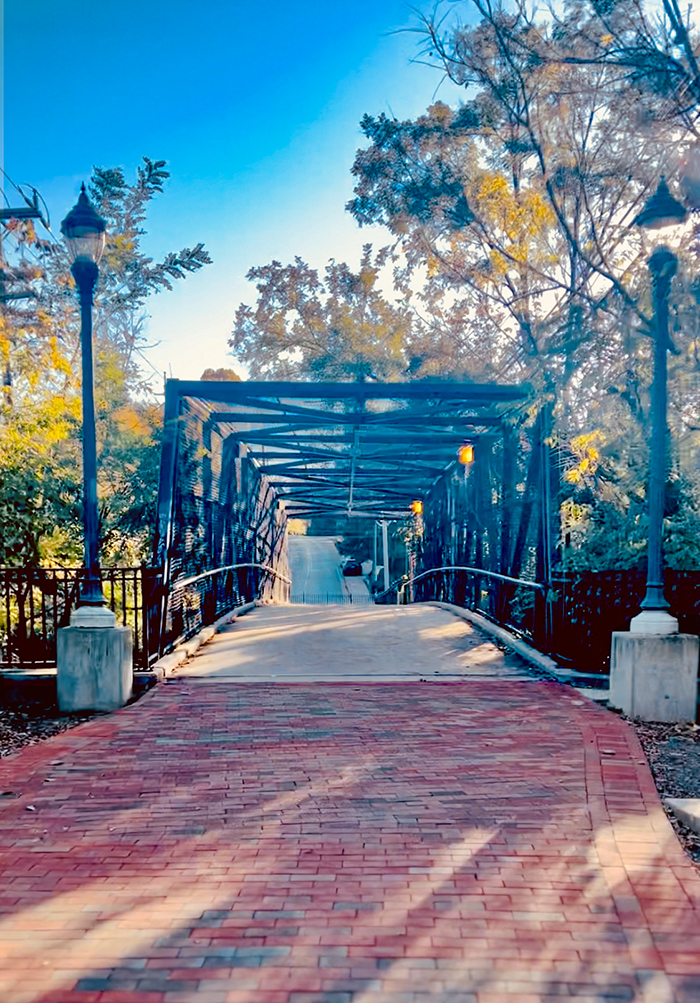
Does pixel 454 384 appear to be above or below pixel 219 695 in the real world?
above

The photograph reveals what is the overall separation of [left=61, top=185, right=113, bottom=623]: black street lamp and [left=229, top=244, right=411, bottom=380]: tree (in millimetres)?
10155

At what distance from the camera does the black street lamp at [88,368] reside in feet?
23.4

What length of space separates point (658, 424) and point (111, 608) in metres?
6.41

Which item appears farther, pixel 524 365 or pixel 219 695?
pixel 524 365

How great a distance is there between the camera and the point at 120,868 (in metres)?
3.63

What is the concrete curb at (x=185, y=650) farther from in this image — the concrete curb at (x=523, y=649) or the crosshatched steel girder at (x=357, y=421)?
the concrete curb at (x=523, y=649)

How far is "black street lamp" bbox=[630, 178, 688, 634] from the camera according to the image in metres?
6.73

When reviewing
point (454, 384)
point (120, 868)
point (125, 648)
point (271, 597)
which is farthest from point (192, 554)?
point (271, 597)

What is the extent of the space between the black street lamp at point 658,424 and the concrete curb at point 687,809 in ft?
7.80

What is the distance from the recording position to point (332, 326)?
18219mm

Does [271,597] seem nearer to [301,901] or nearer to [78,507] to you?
[78,507]

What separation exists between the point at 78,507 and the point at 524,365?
7.84 m

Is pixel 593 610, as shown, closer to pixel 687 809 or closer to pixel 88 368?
pixel 687 809

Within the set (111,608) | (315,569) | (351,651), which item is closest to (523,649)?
(351,651)
